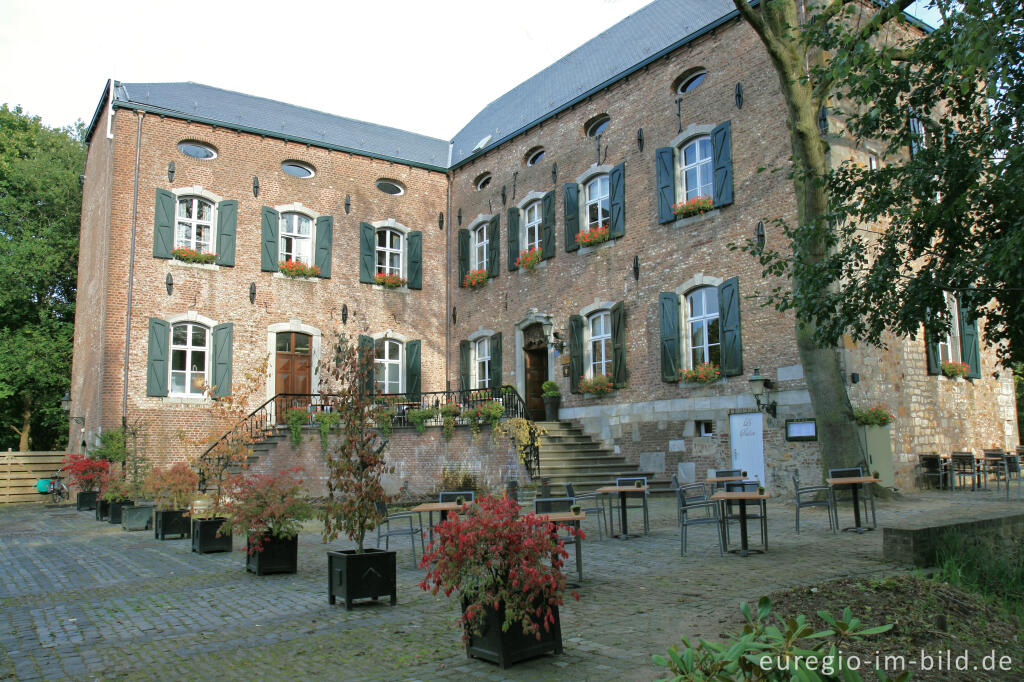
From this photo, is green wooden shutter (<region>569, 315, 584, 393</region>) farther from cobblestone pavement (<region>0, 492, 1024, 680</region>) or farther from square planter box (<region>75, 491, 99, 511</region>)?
square planter box (<region>75, 491, 99, 511</region>)

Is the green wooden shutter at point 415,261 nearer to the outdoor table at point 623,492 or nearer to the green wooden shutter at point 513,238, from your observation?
the green wooden shutter at point 513,238

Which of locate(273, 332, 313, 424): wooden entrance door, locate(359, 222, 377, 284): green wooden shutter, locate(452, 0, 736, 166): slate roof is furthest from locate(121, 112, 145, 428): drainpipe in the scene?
locate(452, 0, 736, 166): slate roof

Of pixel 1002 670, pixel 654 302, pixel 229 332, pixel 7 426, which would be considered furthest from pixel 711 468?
pixel 7 426

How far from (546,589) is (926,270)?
17.4ft

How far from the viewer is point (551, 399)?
1720 centimetres

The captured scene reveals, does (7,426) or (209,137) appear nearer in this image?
(209,137)

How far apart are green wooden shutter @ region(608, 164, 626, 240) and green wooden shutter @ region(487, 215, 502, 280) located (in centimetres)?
408

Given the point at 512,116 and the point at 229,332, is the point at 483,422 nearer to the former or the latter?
the point at 229,332

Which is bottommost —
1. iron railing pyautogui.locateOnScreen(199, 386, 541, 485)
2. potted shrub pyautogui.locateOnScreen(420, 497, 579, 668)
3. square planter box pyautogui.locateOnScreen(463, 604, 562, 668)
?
square planter box pyautogui.locateOnScreen(463, 604, 562, 668)

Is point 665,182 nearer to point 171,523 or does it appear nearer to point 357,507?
point 171,523

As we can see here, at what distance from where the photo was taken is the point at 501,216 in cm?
1966

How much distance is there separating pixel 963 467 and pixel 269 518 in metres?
12.1

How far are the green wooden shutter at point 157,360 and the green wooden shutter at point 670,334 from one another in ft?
36.4

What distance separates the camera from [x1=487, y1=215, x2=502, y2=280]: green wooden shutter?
64.4ft
